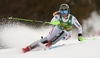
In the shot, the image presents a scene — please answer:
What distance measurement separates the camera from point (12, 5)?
12.6 meters

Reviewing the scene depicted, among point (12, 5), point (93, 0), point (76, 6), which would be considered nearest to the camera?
point (12, 5)

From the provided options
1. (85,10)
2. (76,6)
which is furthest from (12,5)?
(85,10)

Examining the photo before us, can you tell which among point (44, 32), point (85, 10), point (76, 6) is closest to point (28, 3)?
point (76, 6)

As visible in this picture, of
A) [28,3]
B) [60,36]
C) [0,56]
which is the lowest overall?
[0,56]

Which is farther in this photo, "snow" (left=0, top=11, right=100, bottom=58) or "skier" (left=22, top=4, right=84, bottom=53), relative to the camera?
"skier" (left=22, top=4, right=84, bottom=53)

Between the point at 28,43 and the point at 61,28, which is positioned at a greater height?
the point at 61,28

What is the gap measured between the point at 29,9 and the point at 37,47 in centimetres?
773

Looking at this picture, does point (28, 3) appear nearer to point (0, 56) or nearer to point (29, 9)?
point (29, 9)

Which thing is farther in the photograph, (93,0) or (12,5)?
(93,0)

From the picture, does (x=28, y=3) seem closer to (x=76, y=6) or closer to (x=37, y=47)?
(x=76, y=6)

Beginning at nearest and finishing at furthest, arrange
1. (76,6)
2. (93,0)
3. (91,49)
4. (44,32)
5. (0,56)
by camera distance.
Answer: (91,49) < (0,56) < (44,32) < (76,6) < (93,0)

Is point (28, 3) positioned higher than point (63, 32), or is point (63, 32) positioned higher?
point (28, 3)

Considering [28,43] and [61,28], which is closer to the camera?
[61,28]

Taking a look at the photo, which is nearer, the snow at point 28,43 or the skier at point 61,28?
the snow at point 28,43
